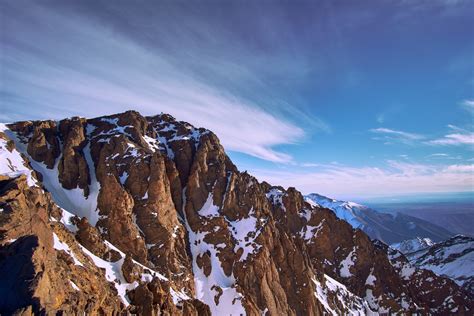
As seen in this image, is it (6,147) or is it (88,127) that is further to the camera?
(88,127)

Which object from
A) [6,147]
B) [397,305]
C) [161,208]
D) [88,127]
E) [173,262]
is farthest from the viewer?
[397,305]

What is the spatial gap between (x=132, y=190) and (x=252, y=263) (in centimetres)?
5366

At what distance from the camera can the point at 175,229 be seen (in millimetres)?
139125

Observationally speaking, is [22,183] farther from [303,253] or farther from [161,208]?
[303,253]

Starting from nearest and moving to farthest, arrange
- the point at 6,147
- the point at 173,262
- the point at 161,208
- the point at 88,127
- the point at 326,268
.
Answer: the point at 6,147 → the point at 173,262 → the point at 161,208 → the point at 88,127 → the point at 326,268

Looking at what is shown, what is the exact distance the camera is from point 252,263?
463ft

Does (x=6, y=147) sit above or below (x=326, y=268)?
above

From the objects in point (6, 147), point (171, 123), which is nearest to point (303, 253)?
point (171, 123)

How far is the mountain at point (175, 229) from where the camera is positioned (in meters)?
90.5

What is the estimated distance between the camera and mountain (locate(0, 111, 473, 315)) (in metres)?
90.5

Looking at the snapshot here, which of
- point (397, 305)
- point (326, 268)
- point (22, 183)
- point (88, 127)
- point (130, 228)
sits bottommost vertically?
point (397, 305)

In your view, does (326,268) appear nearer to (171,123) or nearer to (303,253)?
(303,253)

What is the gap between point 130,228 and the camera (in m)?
120

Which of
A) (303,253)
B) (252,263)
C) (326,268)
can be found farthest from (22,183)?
(326,268)
